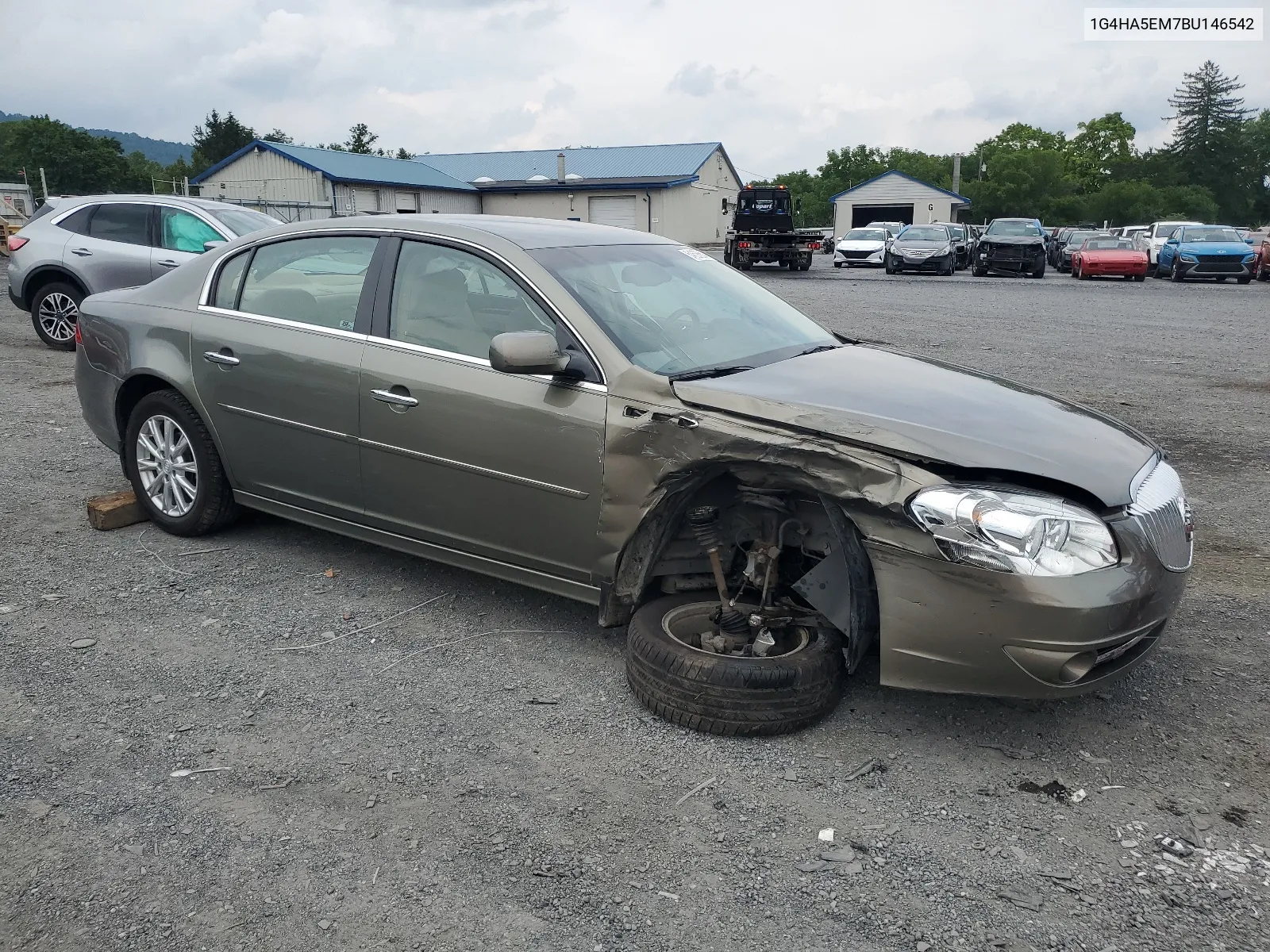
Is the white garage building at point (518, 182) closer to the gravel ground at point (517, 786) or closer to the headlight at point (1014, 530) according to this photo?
the gravel ground at point (517, 786)

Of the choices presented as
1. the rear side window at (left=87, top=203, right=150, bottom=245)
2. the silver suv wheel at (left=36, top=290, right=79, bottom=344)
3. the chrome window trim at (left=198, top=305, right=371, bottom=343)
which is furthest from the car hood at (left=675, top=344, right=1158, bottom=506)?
the silver suv wheel at (left=36, top=290, right=79, bottom=344)

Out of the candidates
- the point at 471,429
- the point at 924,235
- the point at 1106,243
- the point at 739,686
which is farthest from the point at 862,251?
the point at 739,686

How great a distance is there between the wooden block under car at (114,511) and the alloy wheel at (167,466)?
0.19m

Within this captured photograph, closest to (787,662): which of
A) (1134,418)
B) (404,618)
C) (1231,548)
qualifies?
(404,618)

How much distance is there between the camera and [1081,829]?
294cm

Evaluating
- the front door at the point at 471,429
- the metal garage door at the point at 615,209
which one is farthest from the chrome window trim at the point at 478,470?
the metal garage door at the point at 615,209

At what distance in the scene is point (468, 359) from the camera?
13.4 ft

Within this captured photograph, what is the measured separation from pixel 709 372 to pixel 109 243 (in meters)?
9.51

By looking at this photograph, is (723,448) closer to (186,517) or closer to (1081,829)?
(1081,829)

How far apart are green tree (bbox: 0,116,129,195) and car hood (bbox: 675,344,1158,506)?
88.9m

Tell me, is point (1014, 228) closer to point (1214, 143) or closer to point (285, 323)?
point (285, 323)

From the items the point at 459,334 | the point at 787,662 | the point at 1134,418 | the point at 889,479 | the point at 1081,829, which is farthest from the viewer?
the point at 1134,418

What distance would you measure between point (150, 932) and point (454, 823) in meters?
0.80

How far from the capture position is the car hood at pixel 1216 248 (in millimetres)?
25766
